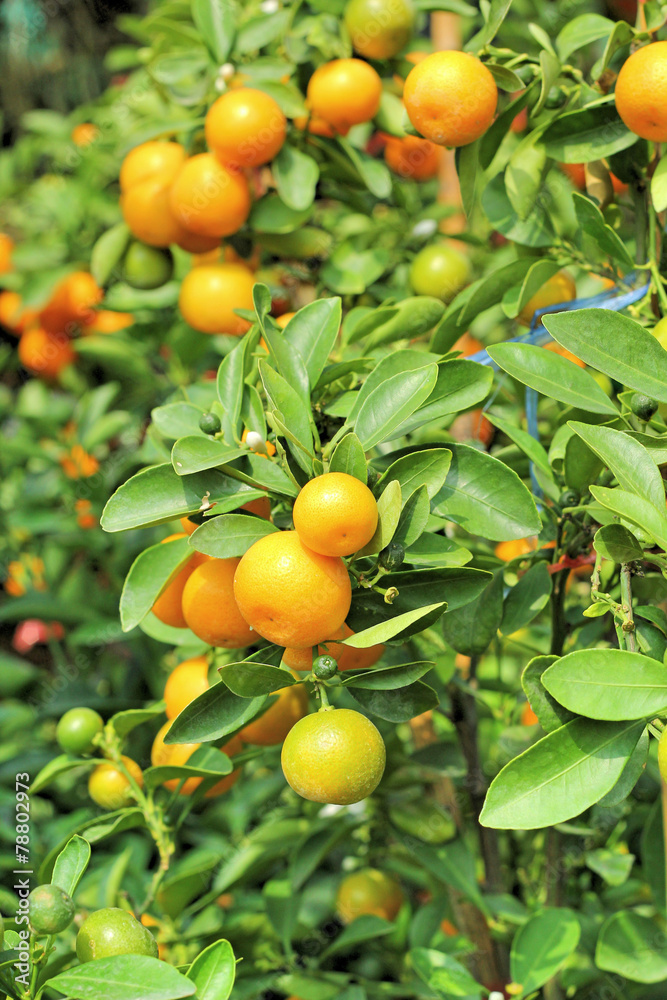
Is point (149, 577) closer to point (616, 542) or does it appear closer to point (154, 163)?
point (616, 542)

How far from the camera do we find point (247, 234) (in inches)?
39.6

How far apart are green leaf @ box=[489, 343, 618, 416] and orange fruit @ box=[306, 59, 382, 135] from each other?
44 cm

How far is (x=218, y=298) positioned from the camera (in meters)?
0.93

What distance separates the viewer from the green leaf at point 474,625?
27.3 inches

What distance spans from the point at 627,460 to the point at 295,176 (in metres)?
0.54

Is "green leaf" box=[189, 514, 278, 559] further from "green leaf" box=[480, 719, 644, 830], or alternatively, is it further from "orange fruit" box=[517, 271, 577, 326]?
"orange fruit" box=[517, 271, 577, 326]

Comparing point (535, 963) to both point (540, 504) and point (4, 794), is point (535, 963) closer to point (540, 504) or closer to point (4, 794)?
point (540, 504)

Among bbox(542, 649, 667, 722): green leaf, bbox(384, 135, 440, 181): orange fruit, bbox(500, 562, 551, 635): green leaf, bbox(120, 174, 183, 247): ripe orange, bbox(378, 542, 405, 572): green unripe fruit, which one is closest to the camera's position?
bbox(542, 649, 667, 722): green leaf

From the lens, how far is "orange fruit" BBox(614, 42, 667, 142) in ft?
2.06

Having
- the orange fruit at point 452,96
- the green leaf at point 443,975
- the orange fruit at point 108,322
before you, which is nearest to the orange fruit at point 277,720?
the green leaf at point 443,975

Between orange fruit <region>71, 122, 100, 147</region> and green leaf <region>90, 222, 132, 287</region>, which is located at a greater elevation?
green leaf <region>90, 222, 132, 287</region>

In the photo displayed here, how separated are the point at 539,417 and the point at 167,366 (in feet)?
2.12

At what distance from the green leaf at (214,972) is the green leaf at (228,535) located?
0.79 ft

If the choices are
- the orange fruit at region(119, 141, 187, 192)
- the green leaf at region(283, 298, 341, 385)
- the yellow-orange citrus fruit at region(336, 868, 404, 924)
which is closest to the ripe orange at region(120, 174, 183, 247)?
the orange fruit at region(119, 141, 187, 192)
